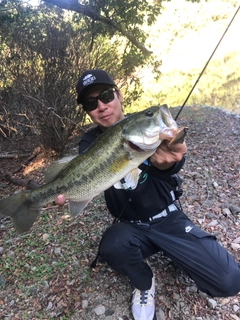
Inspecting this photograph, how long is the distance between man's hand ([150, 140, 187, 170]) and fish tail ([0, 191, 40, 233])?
1.09 m

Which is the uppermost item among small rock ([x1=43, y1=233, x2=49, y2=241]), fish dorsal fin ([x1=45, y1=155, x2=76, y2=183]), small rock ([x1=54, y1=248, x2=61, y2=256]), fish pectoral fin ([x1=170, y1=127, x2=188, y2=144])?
fish pectoral fin ([x1=170, y1=127, x2=188, y2=144])

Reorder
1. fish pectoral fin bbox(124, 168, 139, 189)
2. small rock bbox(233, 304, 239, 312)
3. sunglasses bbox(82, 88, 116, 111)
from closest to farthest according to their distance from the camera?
fish pectoral fin bbox(124, 168, 139, 189)
small rock bbox(233, 304, 239, 312)
sunglasses bbox(82, 88, 116, 111)

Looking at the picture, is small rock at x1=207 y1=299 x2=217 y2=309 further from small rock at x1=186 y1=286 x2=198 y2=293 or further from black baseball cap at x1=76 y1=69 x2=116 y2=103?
black baseball cap at x1=76 y1=69 x2=116 y2=103

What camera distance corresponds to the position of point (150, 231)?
8.40ft

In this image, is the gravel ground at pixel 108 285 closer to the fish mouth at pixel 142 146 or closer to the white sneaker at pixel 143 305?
the white sneaker at pixel 143 305

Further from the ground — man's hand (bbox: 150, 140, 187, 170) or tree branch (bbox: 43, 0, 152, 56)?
tree branch (bbox: 43, 0, 152, 56)

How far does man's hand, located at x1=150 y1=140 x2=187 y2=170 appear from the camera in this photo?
2.17 meters

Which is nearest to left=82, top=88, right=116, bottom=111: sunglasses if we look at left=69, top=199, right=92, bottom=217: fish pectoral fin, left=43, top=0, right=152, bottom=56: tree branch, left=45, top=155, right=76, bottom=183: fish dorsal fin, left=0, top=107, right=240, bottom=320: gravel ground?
left=45, top=155, right=76, bottom=183: fish dorsal fin

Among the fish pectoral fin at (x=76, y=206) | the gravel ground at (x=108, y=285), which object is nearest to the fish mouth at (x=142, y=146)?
the fish pectoral fin at (x=76, y=206)

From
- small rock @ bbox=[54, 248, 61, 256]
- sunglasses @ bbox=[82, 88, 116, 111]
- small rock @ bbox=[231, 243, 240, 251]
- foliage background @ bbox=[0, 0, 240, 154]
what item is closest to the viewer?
sunglasses @ bbox=[82, 88, 116, 111]

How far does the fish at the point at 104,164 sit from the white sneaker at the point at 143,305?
868 mm

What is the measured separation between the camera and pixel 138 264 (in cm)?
244

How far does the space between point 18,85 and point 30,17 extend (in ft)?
6.50

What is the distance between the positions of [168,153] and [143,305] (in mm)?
1241
